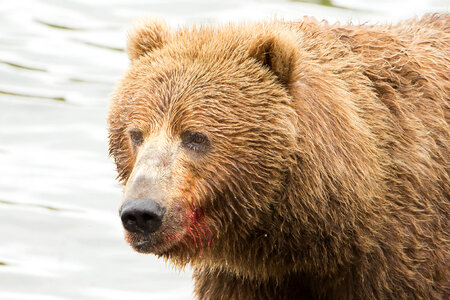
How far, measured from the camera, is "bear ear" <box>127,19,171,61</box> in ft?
26.0

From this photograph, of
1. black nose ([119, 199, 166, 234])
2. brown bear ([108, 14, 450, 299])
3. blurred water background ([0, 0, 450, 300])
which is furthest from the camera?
blurred water background ([0, 0, 450, 300])

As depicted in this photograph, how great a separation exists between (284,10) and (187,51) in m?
9.51

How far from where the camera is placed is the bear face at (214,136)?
726 centimetres

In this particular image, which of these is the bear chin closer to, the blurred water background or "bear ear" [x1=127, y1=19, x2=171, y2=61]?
"bear ear" [x1=127, y1=19, x2=171, y2=61]

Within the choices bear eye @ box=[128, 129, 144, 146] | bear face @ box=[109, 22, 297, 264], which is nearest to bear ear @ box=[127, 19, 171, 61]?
bear face @ box=[109, 22, 297, 264]

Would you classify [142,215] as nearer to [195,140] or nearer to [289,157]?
[195,140]

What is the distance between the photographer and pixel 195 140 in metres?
7.37

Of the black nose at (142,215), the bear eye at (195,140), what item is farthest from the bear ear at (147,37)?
the black nose at (142,215)

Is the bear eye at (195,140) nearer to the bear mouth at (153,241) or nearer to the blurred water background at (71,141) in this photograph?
the bear mouth at (153,241)

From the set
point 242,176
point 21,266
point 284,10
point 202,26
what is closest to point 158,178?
point 242,176

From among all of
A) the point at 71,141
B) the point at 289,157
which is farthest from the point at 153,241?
the point at 71,141

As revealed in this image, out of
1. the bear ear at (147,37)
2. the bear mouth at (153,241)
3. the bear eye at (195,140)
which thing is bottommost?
the bear mouth at (153,241)

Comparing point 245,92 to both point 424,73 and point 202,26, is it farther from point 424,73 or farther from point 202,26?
point 424,73

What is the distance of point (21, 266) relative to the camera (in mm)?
11633
